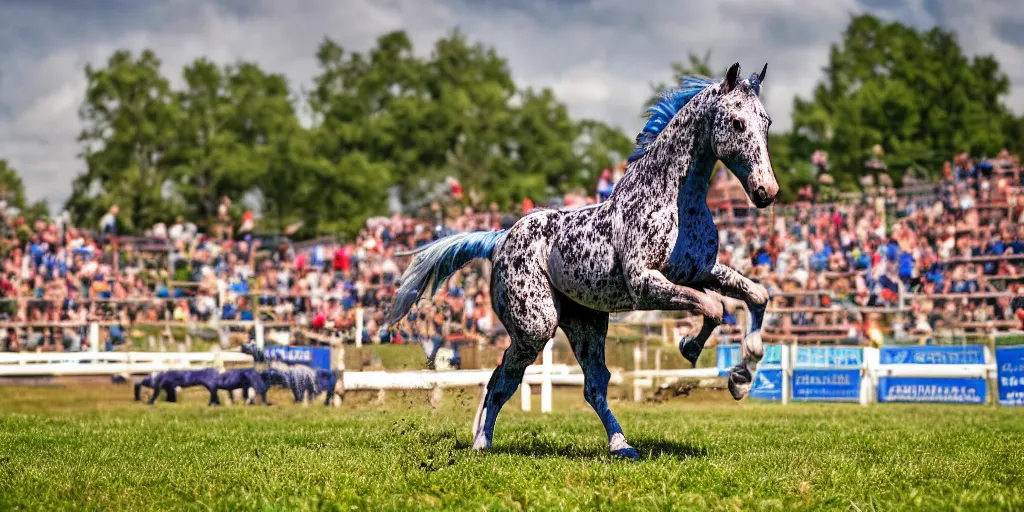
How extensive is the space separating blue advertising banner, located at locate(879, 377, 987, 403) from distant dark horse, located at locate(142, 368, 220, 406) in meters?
11.1

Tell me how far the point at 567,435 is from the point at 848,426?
3.31 meters

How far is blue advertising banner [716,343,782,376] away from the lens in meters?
19.2

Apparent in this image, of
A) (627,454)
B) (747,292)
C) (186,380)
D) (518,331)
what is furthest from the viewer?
(186,380)

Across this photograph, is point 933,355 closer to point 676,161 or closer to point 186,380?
point 676,161

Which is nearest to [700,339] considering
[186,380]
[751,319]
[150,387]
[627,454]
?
[751,319]

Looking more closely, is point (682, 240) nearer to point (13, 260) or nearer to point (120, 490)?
point (120, 490)

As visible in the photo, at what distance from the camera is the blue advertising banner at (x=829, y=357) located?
18781 millimetres

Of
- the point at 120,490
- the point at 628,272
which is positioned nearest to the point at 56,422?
the point at 120,490

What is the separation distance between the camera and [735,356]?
63.9ft

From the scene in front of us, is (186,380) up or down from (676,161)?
down

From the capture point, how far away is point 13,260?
29.4m

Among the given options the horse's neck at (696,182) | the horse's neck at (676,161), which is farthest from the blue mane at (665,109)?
the horse's neck at (696,182)

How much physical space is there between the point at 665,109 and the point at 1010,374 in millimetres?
10830

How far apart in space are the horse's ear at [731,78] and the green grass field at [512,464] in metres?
2.64
